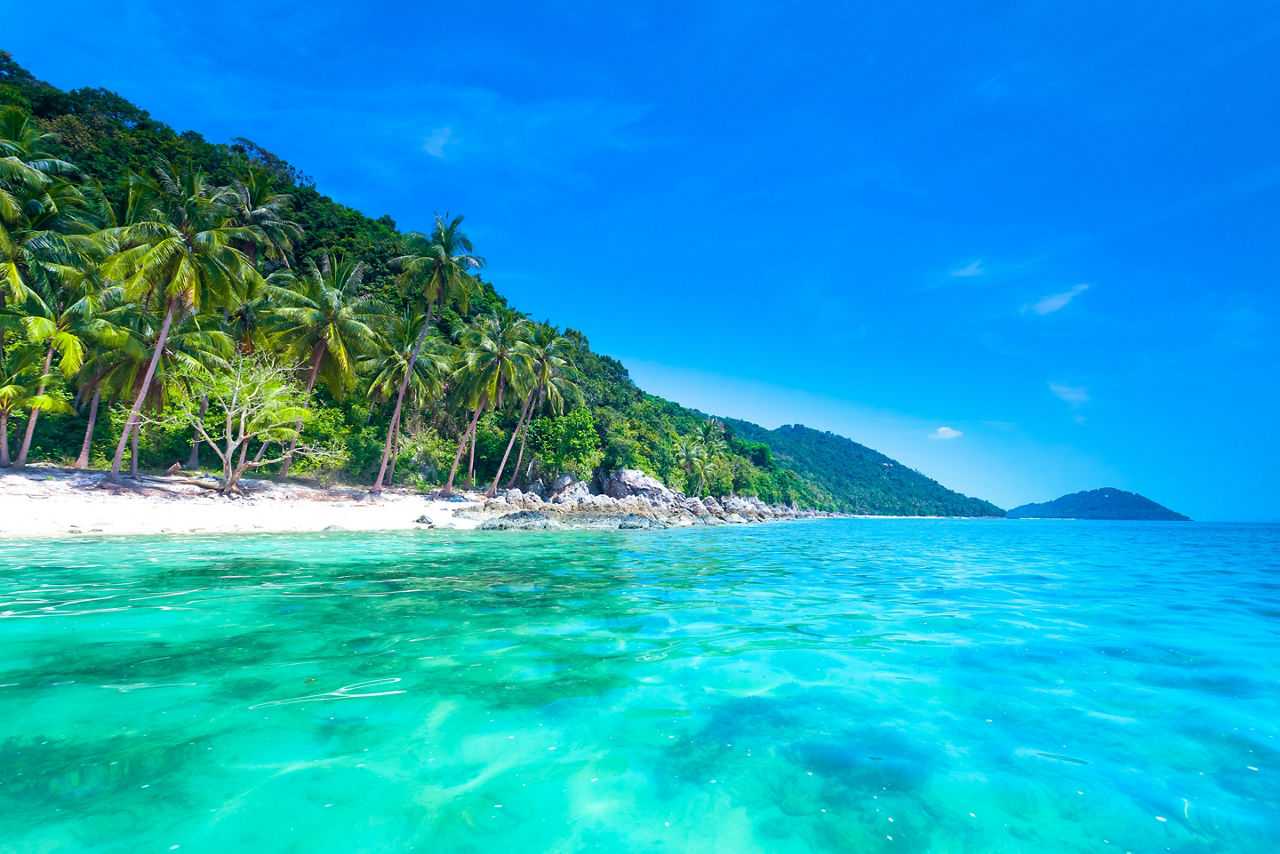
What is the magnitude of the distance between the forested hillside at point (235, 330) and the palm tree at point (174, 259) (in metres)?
0.09

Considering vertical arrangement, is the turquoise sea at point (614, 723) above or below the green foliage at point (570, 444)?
below

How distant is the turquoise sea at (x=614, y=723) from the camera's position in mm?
2822

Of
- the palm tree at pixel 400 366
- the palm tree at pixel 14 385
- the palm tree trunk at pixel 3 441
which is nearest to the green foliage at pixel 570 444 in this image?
the palm tree at pixel 400 366

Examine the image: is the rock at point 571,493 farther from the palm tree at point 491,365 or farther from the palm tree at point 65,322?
the palm tree at point 65,322

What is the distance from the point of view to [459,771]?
334 cm

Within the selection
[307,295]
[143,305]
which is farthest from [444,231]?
[143,305]

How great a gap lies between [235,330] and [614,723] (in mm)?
34959

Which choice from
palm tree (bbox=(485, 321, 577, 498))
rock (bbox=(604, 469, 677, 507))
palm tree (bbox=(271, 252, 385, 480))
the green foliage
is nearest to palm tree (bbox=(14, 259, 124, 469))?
palm tree (bbox=(271, 252, 385, 480))

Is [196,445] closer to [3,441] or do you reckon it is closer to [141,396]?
[141,396]

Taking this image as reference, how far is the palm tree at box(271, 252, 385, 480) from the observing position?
93.7 feet

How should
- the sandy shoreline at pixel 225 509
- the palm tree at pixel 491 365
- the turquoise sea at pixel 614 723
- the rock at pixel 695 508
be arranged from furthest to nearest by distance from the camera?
the rock at pixel 695 508
the palm tree at pixel 491 365
the sandy shoreline at pixel 225 509
the turquoise sea at pixel 614 723

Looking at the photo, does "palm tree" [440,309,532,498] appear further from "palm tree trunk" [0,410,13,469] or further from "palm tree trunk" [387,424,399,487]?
"palm tree trunk" [0,410,13,469]

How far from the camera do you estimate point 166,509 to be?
18.2 m

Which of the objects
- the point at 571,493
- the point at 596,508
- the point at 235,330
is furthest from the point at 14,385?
the point at 596,508
